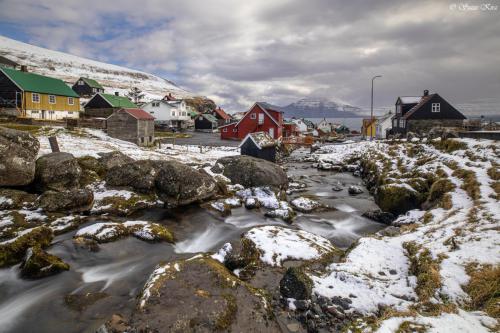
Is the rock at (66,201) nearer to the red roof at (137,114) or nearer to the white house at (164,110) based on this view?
the red roof at (137,114)

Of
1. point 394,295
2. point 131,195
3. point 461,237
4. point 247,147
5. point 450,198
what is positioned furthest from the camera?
point 247,147

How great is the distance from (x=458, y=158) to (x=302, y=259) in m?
17.2

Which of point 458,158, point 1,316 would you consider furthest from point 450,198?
point 1,316

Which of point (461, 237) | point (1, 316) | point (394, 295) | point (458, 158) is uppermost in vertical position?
point (458, 158)

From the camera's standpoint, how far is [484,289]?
7.84 m

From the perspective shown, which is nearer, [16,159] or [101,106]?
[16,159]

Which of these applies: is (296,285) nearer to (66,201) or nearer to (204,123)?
(66,201)

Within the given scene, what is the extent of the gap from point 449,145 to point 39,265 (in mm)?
29493

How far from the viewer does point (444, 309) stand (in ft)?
23.8

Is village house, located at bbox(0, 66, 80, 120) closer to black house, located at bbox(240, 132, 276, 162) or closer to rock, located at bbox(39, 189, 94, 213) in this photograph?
black house, located at bbox(240, 132, 276, 162)

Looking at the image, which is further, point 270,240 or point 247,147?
point 247,147

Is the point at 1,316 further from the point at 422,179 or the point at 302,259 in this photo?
the point at 422,179

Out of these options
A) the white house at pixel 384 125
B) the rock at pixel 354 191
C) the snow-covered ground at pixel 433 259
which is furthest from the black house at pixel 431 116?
the snow-covered ground at pixel 433 259

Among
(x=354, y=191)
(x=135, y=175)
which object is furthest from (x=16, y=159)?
(x=354, y=191)
